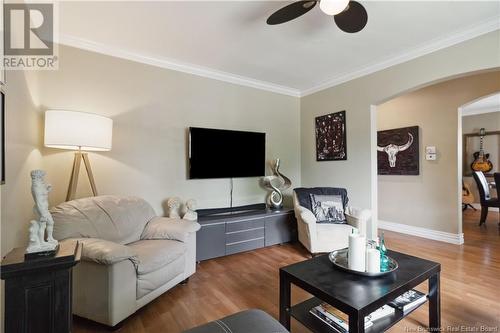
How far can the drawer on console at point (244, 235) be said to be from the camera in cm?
307

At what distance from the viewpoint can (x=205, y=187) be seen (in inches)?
135

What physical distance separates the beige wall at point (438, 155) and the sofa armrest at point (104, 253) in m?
4.28

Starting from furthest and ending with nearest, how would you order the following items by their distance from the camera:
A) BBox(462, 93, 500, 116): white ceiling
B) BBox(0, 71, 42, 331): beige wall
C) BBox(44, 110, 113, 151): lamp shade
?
1. BBox(462, 93, 500, 116): white ceiling
2. BBox(44, 110, 113, 151): lamp shade
3. BBox(0, 71, 42, 331): beige wall

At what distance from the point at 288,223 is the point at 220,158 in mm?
1393

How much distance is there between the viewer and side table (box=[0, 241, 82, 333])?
3.87 feet

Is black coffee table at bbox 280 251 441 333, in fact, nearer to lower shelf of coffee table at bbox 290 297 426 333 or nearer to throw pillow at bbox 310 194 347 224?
lower shelf of coffee table at bbox 290 297 426 333

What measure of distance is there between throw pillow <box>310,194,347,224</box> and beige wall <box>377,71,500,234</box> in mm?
1772

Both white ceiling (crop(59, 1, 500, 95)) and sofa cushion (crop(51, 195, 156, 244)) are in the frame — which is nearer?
sofa cushion (crop(51, 195, 156, 244))

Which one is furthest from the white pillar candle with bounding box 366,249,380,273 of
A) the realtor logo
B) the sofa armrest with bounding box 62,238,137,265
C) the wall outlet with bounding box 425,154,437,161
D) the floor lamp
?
the wall outlet with bounding box 425,154,437,161

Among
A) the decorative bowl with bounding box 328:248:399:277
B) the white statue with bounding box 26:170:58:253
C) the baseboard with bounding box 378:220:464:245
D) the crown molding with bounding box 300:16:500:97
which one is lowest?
the baseboard with bounding box 378:220:464:245

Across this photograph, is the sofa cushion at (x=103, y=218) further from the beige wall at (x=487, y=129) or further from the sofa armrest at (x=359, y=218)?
the beige wall at (x=487, y=129)

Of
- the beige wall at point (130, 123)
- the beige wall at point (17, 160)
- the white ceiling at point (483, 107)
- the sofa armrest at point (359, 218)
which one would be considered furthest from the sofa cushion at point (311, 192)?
the white ceiling at point (483, 107)

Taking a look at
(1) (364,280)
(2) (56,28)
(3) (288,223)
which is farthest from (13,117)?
(3) (288,223)

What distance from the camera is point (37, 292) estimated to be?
4.07ft
